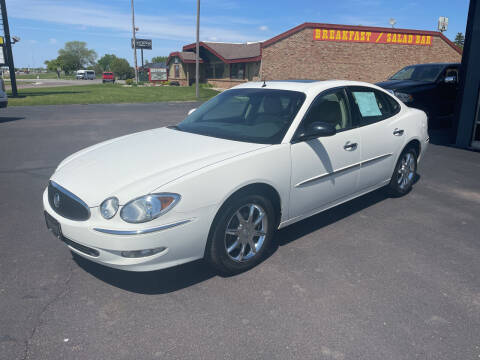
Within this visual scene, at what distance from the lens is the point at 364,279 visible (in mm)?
3395

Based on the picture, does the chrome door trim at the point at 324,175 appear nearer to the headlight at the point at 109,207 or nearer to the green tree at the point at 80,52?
the headlight at the point at 109,207

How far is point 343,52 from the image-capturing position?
31297mm

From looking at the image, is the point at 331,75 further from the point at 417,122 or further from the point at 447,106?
the point at 417,122

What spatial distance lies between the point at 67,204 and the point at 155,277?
37.6 inches

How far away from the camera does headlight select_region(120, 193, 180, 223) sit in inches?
112

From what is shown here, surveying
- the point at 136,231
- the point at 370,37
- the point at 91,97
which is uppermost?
the point at 370,37

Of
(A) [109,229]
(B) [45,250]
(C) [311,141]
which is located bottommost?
(B) [45,250]

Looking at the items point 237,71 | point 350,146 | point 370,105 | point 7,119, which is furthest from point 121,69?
point 350,146

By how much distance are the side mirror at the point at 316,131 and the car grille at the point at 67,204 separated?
2011 millimetres

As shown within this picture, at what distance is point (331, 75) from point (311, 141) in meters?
29.9

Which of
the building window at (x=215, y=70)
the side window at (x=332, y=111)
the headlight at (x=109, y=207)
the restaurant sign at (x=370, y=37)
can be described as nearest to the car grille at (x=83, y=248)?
the headlight at (x=109, y=207)

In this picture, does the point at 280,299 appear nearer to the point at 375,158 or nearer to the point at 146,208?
the point at 146,208

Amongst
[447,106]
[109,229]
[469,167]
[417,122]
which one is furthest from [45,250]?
[447,106]

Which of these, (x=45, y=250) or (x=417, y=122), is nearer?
(x=45, y=250)
